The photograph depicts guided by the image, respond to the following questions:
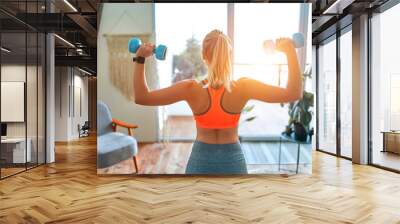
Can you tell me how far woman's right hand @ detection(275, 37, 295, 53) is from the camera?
5691 millimetres

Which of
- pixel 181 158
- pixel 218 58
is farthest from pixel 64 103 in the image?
pixel 218 58

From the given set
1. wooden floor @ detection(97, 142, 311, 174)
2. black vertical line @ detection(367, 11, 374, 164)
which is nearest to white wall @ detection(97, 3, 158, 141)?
wooden floor @ detection(97, 142, 311, 174)

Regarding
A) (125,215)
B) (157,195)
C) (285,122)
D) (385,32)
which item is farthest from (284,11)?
(125,215)

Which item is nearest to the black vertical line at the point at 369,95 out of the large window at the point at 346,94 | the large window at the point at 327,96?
the large window at the point at 346,94

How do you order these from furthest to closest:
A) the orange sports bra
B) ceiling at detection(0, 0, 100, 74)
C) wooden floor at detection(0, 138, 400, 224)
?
ceiling at detection(0, 0, 100, 74), the orange sports bra, wooden floor at detection(0, 138, 400, 224)

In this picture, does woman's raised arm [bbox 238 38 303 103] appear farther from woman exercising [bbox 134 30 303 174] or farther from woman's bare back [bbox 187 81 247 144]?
woman's bare back [bbox 187 81 247 144]

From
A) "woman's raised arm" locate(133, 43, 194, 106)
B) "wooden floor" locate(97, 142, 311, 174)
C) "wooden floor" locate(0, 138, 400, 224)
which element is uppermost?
"woman's raised arm" locate(133, 43, 194, 106)

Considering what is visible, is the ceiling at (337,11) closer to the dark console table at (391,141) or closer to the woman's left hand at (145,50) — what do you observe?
the dark console table at (391,141)

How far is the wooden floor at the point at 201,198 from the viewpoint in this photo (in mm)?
3648

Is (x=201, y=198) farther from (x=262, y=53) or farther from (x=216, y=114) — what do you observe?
(x=262, y=53)

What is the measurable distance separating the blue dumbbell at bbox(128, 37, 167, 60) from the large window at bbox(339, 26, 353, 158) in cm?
433

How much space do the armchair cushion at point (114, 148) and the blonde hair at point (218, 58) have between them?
1.52 m

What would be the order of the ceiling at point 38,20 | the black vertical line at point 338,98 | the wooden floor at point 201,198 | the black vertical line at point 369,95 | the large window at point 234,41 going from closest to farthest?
the wooden floor at point 201,198
the large window at point 234,41
the ceiling at point 38,20
the black vertical line at point 369,95
the black vertical line at point 338,98

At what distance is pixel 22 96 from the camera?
253 inches
